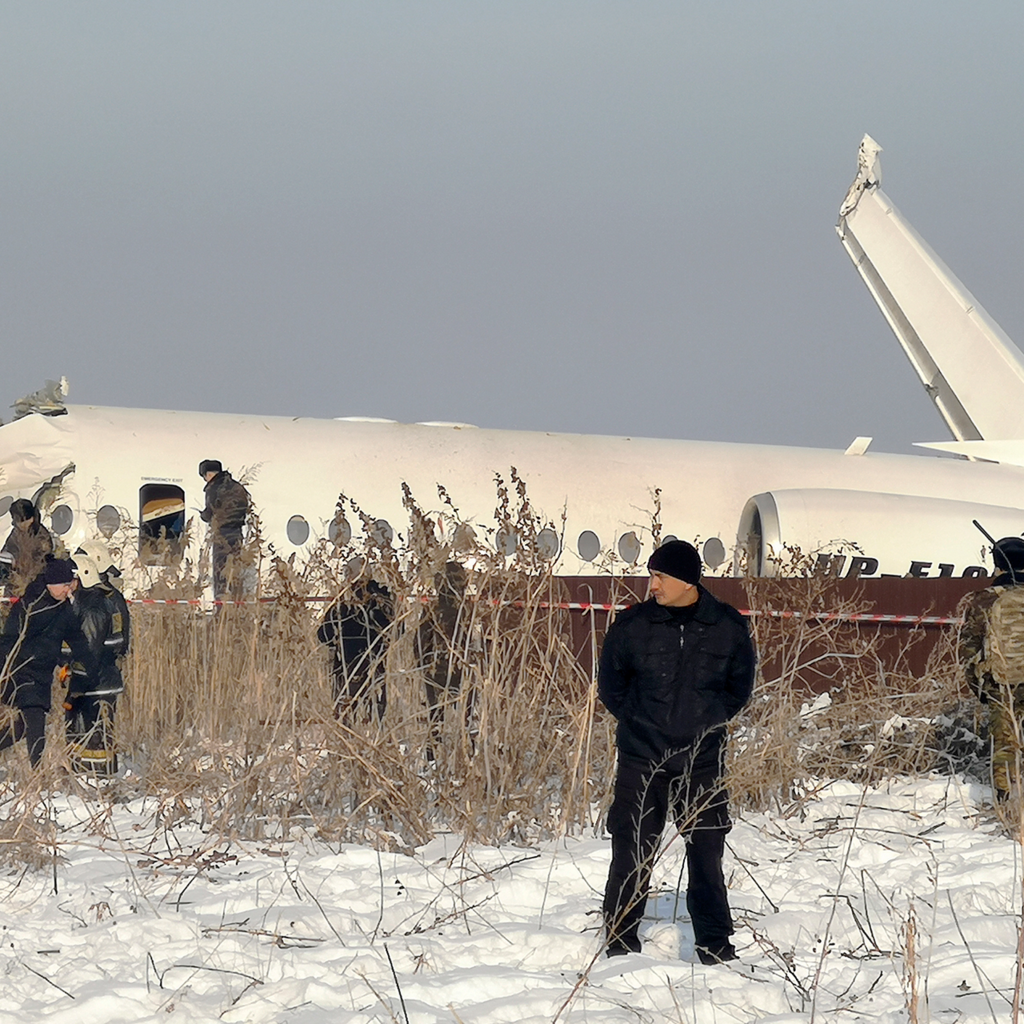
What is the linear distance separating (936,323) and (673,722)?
75.9 feet

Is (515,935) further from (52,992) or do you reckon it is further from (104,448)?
(104,448)

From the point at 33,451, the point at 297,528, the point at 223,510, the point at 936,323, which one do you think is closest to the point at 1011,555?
the point at 223,510

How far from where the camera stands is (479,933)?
5766 mm

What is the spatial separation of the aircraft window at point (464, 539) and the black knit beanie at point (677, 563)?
2120 millimetres

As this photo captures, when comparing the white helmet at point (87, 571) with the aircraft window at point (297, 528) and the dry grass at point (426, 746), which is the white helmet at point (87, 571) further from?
the aircraft window at point (297, 528)

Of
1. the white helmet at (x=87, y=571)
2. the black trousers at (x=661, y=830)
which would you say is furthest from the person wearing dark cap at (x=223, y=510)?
the black trousers at (x=661, y=830)

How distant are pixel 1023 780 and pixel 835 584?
17.9 feet

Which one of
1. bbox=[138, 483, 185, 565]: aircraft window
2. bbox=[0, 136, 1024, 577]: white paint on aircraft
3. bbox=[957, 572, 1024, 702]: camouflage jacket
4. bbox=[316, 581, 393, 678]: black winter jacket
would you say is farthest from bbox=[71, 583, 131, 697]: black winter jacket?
bbox=[138, 483, 185, 565]: aircraft window

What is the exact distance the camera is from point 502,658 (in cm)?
805

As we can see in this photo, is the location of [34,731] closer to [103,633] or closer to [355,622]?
[103,633]

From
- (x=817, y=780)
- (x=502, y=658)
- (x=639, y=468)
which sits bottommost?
(x=817, y=780)

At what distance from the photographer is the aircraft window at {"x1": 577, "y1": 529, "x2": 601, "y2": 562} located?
19469 millimetres

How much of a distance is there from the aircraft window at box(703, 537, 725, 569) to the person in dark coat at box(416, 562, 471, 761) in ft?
36.3

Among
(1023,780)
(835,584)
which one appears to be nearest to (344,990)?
(1023,780)
